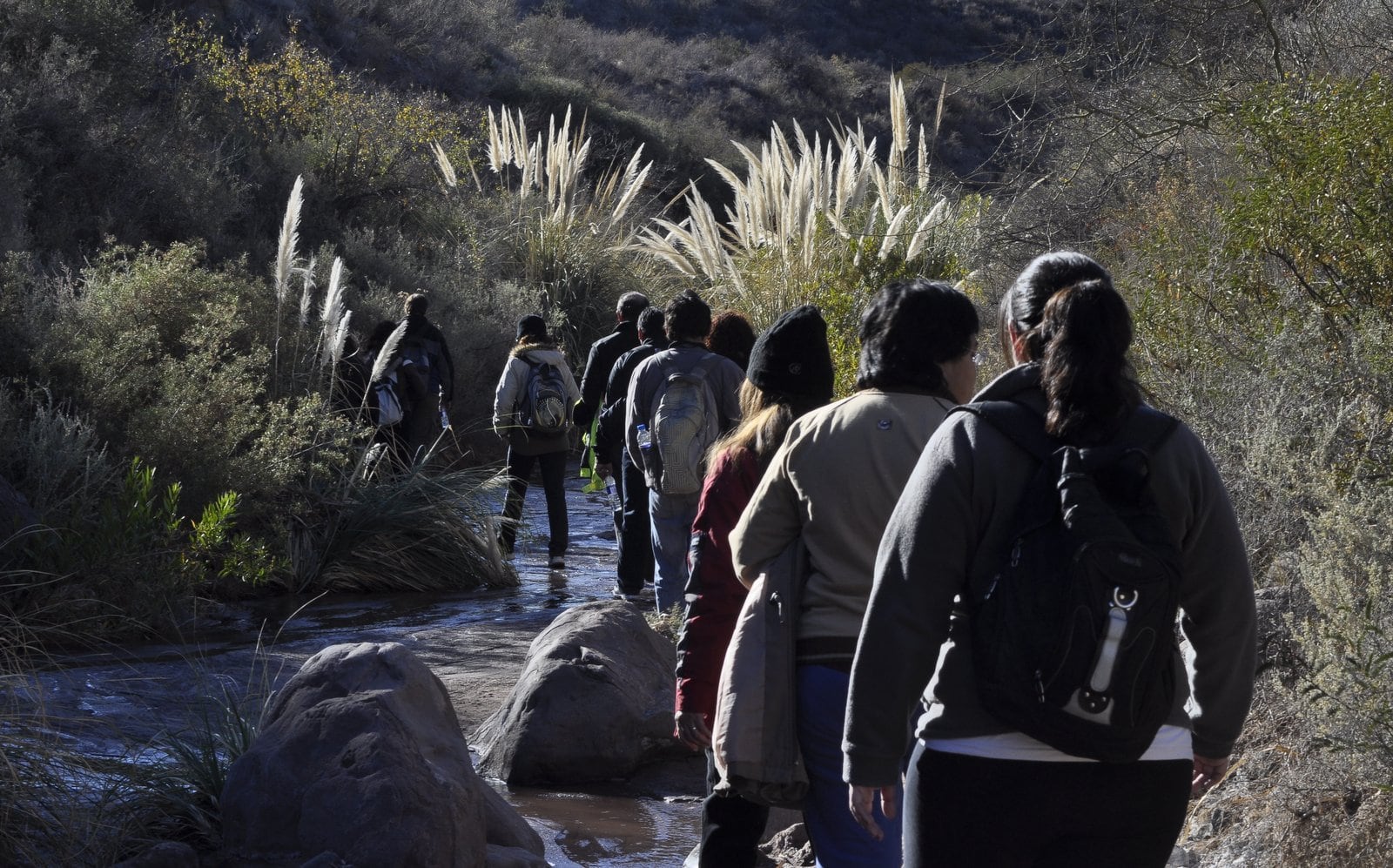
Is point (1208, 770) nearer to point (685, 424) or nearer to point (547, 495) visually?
point (685, 424)

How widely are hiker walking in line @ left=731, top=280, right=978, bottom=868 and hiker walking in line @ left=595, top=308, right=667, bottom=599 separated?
489 centimetres

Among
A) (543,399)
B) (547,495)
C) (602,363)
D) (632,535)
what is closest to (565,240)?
(547,495)

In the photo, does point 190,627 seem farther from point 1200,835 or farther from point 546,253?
point 546,253

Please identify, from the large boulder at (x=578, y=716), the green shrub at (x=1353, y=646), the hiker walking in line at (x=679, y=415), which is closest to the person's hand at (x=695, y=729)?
the green shrub at (x=1353, y=646)

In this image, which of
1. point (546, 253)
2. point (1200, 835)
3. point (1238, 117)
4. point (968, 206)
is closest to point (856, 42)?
point (546, 253)

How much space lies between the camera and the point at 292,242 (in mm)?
9508

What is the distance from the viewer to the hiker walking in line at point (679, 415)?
22.3 feet

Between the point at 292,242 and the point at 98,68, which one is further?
the point at 98,68

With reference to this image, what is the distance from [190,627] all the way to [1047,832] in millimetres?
6219

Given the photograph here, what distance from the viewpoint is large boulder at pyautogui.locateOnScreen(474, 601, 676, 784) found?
565 cm

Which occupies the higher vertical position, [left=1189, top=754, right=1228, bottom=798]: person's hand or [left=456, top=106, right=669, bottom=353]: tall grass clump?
[left=456, top=106, right=669, bottom=353]: tall grass clump

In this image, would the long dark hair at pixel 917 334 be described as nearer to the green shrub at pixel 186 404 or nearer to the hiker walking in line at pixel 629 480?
the hiker walking in line at pixel 629 480

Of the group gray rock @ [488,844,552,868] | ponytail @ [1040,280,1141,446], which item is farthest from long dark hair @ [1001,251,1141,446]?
gray rock @ [488,844,552,868]

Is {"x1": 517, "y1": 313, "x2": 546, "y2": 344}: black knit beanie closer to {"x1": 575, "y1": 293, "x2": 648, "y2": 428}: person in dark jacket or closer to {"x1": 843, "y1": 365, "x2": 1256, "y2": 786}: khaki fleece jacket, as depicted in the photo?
{"x1": 575, "y1": 293, "x2": 648, "y2": 428}: person in dark jacket
